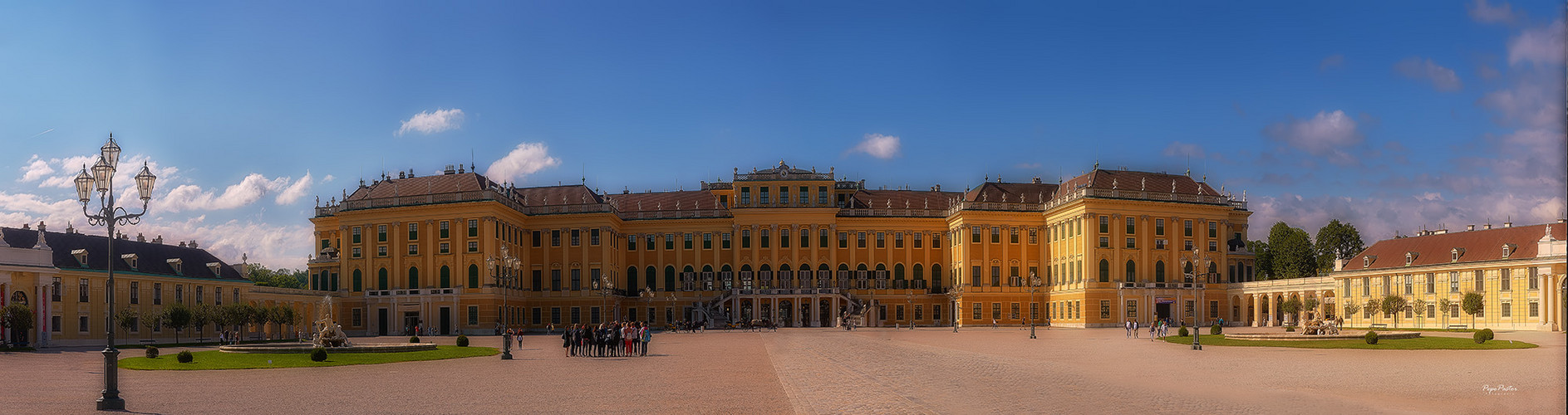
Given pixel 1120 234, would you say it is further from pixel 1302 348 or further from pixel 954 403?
pixel 954 403

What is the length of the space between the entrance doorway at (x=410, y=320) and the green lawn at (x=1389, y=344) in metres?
52.7

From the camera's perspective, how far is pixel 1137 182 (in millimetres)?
92125

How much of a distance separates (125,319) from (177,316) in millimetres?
2505

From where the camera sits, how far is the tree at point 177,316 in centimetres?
6462

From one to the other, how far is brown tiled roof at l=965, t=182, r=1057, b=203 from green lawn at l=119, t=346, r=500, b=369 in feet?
194

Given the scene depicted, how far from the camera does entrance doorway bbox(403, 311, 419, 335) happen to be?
272 ft

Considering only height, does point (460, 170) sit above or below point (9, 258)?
above

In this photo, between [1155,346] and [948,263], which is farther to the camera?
[948,263]

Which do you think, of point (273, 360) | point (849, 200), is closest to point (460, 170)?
point (849, 200)

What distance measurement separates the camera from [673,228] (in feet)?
322

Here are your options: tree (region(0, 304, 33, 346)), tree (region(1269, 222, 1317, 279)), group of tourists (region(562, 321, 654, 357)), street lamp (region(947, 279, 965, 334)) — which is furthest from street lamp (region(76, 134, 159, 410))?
tree (region(1269, 222, 1317, 279))

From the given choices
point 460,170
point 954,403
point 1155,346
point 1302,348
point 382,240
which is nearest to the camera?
point 954,403

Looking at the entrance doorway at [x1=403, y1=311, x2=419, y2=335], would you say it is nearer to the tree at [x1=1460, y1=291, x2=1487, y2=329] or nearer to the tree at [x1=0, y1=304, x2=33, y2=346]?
the tree at [x1=0, y1=304, x2=33, y2=346]

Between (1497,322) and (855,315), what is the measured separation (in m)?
41.4
